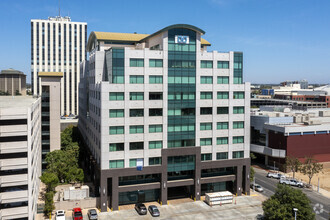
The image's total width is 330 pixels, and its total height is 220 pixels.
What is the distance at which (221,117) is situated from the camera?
231 feet

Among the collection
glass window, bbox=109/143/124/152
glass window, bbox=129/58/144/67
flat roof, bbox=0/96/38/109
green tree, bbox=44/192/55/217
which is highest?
glass window, bbox=129/58/144/67

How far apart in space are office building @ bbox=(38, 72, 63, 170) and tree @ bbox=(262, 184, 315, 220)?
57.8 metres

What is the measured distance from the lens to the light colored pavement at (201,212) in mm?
59156

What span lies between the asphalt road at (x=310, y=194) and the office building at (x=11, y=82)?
253 feet

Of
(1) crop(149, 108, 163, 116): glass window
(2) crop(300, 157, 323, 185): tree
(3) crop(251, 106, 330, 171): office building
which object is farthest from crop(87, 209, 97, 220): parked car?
(3) crop(251, 106, 330, 171): office building

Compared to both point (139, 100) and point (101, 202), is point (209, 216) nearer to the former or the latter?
point (101, 202)

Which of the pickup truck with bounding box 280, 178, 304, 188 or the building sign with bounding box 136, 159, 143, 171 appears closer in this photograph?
the building sign with bounding box 136, 159, 143, 171

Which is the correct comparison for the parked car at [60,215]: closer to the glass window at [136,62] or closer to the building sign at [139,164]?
the building sign at [139,164]

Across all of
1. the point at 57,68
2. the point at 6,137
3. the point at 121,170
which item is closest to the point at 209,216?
the point at 121,170

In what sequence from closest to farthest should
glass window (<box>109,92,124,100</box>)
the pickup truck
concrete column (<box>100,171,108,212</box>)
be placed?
concrete column (<box>100,171,108,212</box>), glass window (<box>109,92,124,100</box>), the pickup truck

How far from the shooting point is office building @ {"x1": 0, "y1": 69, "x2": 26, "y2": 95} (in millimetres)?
95250

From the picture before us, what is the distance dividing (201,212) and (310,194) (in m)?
29.7

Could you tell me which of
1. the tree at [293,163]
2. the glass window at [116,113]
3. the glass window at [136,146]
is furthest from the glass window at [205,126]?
the tree at [293,163]

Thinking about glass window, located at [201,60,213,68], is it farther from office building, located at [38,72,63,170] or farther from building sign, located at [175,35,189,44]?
office building, located at [38,72,63,170]
